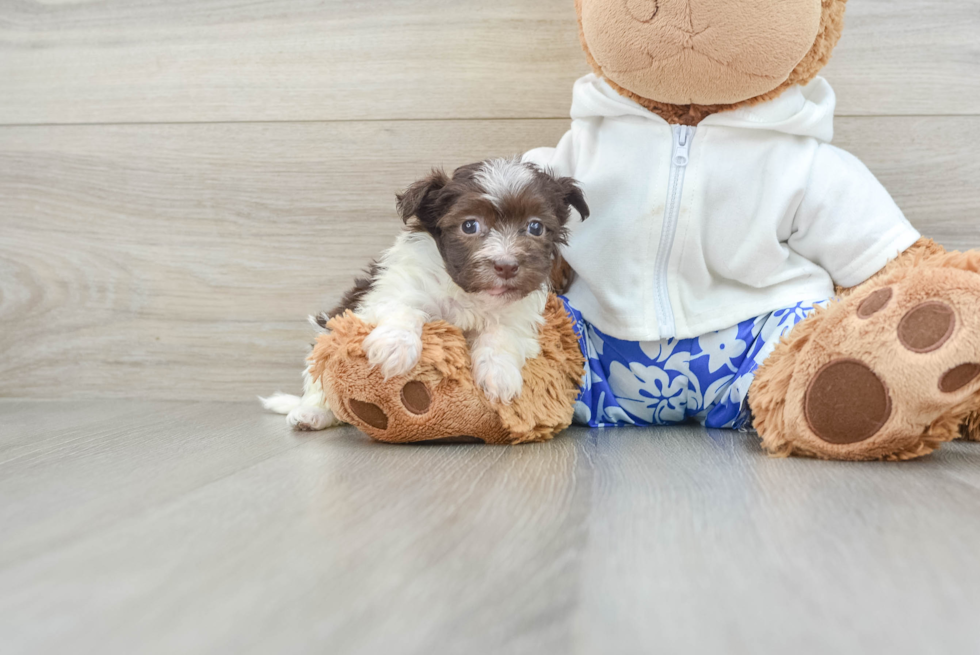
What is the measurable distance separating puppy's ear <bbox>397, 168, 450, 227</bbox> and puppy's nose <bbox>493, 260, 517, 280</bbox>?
0.19 meters

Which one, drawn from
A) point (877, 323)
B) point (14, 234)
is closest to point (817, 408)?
point (877, 323)

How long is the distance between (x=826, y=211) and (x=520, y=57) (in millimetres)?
809

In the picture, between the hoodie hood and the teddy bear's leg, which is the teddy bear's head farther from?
the teddy bear's leg

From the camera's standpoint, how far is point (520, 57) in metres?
1.87

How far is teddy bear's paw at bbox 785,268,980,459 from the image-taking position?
1080 millimetres

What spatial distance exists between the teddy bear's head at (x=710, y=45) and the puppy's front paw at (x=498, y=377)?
0.58m

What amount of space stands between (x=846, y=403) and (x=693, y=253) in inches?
17.7

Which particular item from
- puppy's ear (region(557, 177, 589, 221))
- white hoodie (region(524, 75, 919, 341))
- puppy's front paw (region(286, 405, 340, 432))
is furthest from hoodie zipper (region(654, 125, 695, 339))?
puppy's front paw (region(286, 405, 340, 432))

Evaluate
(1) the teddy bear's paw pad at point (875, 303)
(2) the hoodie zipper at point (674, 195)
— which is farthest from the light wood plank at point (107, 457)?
(1) the teddy bear's paw pad at point (875, 303)

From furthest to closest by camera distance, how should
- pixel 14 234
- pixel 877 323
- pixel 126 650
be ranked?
pixel 14 234
pixel 877 323
pixel 126 650

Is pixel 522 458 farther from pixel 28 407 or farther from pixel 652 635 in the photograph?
pixel 28 407

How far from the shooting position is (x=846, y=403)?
115cm

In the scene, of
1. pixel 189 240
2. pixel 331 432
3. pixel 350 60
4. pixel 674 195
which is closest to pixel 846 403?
pixel 674 195

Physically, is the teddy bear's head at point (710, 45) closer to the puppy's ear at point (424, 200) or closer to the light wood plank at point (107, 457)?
the puppy's ear at point (424, 200)
